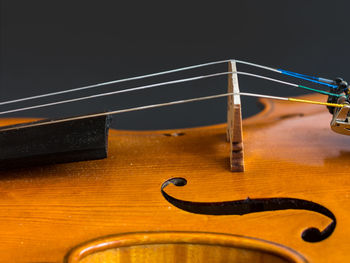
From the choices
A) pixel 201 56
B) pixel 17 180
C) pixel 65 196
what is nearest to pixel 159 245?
pixel 65 196

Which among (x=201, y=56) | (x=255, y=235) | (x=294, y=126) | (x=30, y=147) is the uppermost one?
(x=201, y=56)

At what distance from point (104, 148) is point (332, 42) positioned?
4.86 ft

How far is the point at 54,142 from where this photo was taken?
830 mm

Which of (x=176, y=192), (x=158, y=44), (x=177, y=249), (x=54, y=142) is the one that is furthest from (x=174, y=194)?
(x=158, y=44)

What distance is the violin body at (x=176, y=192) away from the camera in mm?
671

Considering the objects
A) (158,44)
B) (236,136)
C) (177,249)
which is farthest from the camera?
(158,44)

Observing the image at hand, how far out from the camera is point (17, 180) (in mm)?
827

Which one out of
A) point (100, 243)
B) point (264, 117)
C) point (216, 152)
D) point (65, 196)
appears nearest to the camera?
point (100, 243)

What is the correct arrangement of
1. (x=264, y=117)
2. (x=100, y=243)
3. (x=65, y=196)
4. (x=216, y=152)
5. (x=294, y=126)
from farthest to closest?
(x=264, y=117), (x=294, y=126), (x=216, y=152), (x=65, y=196), (x=100, y=243)

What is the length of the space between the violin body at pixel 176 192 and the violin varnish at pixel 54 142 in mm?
40

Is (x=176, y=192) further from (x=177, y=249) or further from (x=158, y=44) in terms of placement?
(x=158, y=44)

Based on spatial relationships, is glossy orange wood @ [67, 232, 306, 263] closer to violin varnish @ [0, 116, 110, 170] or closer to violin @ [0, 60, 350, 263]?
violin @ [0, 60, 350, 263]

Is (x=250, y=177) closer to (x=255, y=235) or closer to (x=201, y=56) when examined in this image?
(x=255, y=235)

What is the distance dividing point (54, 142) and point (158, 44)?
124 centimetres
